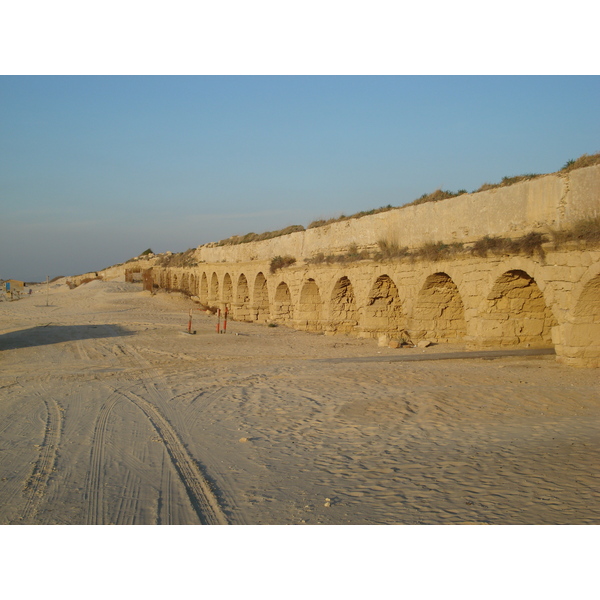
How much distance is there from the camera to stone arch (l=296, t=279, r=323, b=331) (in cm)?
1903

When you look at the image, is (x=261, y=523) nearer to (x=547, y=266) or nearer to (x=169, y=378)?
(x=169, y=378)

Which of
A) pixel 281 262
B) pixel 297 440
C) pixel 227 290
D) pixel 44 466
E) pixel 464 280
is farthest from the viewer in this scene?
pixel 227 290

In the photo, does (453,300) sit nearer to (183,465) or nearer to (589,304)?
(589,304)

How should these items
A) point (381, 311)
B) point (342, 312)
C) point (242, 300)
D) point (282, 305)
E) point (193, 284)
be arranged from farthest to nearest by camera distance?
point (193, 284)
point (242, 300)
point (282, 305)
point (342, 312)
point (381, 311)

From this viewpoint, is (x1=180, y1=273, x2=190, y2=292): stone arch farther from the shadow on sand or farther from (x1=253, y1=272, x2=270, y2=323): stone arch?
the shadow on sand

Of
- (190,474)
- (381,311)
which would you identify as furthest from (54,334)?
(190,474)

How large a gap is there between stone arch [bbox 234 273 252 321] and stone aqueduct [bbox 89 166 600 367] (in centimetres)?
227

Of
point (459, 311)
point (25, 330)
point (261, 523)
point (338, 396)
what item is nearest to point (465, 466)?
point (261, 523)

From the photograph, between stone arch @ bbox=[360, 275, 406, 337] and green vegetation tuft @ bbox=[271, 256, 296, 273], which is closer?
stone arch @ bbox=[360, 275, 406, 337]

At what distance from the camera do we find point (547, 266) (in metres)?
9.88

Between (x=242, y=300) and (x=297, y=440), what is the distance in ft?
63.7

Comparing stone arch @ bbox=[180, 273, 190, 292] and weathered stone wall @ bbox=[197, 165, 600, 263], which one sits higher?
weathered stone wall @ bbox=[197, 165, 600, 263]

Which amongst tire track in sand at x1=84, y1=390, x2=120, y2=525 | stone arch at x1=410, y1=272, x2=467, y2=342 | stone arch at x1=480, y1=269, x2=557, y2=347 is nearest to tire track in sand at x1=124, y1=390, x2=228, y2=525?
tire track in sand at x1=84, y1=390, x2=120, y2=525

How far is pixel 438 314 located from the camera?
544 inches
